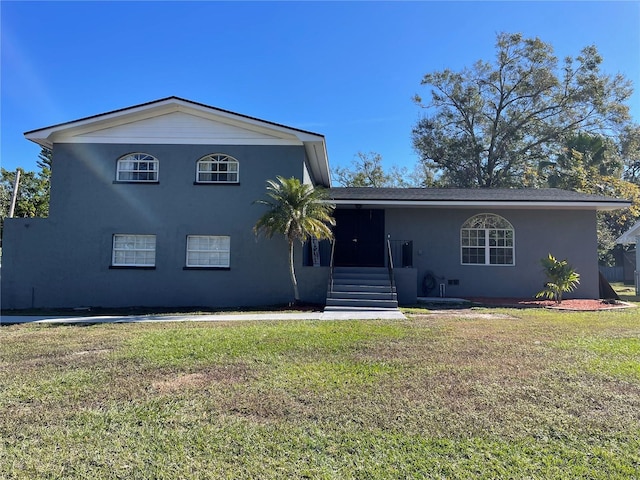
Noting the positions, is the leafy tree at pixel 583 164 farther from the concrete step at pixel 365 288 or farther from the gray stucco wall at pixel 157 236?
the concrete step at pixel 365 288

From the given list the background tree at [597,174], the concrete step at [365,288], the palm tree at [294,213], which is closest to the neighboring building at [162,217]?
the concrete step at [365,288]

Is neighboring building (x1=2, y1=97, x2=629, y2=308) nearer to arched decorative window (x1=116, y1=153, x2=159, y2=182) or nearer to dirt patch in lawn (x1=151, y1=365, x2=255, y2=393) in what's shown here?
arched decorative window (x1=116, y1=153, x2=159, y2=182)

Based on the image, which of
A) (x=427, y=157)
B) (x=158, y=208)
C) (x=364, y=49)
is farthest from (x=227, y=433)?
(x=427, y=157)

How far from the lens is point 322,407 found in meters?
3.69

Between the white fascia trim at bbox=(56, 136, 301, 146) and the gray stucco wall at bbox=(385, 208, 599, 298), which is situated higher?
the white fascia trim at bbox=(56, 136, 301, 146)

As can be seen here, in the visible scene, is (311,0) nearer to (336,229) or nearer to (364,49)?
(364,49)

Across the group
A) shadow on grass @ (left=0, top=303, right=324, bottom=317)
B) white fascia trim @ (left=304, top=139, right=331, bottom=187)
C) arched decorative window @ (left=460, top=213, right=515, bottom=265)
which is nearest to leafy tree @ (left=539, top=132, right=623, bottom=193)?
arched decorative window @ (left=460, top=213, right=515, bottom=265)

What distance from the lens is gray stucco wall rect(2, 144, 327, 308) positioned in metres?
12.0

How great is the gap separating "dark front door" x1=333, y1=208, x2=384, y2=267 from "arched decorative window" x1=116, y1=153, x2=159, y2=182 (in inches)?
248

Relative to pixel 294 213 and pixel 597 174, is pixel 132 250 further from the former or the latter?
pixel 597 174

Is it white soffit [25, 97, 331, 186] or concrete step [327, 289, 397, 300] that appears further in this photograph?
white soffit [25, 97, 331, 186]

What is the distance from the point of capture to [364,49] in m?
15.2

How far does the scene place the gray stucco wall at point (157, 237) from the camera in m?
12.0

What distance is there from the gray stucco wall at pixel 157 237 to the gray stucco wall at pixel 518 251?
4.77 meters
